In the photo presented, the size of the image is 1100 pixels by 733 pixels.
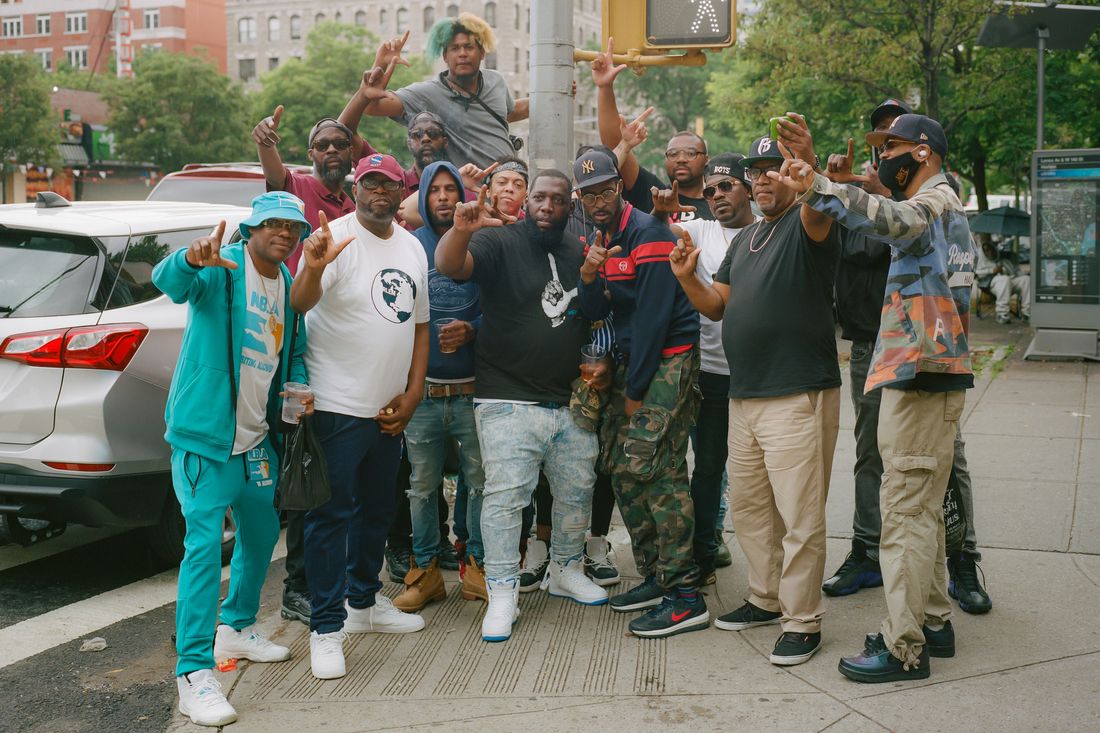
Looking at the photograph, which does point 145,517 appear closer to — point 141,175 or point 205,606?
point 205,606

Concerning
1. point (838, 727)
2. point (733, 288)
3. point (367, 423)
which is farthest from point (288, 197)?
point (838, 727)

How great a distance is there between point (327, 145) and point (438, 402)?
1.46m

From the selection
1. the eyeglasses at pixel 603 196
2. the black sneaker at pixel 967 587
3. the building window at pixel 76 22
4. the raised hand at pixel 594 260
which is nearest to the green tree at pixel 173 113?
the building window at pixel 76 22

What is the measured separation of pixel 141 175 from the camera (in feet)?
156

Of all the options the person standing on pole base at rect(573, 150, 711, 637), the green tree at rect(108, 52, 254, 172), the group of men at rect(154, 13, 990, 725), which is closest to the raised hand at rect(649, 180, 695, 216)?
the group of men at rect(154, 13, 990, 725)

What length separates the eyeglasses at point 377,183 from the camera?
14.9 feet

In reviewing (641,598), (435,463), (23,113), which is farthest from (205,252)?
(23,113)

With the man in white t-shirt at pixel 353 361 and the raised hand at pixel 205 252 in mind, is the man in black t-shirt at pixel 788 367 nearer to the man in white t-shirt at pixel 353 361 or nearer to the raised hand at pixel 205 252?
the man in white t-shirt at pixel 353 361

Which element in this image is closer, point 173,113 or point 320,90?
point 173,113

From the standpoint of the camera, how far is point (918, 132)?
425 cm

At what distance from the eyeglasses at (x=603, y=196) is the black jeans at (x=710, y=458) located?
1.01 meters

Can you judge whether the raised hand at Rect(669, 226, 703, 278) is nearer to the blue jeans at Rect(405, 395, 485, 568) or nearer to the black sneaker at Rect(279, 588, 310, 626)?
the blue jeans at Rect(405, 395, 485, 568)

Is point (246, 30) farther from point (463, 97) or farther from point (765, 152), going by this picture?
point (765, 152)

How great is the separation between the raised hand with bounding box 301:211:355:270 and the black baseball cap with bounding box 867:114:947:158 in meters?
2.16
